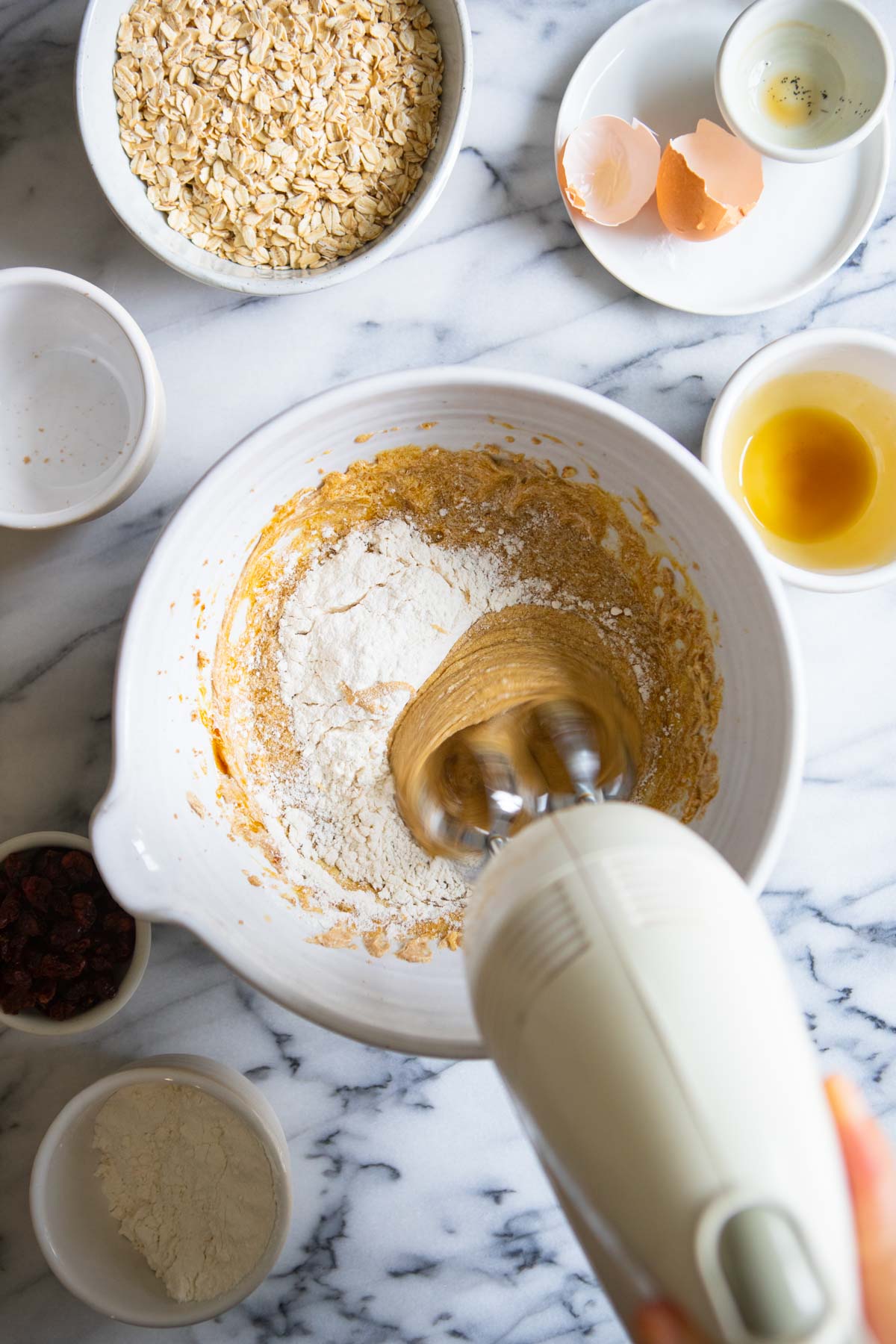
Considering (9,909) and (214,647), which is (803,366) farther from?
(9,909)

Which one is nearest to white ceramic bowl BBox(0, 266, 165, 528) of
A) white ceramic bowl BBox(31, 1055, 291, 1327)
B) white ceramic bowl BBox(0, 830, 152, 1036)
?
white ceramic bowl BBox(0, 830, 152, 1036)

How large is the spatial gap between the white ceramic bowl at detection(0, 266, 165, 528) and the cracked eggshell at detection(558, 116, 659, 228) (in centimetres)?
39

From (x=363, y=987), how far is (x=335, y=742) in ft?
0.63

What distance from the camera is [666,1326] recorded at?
0.40 m

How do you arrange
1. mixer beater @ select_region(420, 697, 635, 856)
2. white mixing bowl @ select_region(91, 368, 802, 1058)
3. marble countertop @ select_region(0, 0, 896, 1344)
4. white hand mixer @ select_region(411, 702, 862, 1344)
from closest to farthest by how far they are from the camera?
white hand mixer @ select_region(411, 702, 862, 1344), white mixing bowl @ select_region(91, 368, 802, 1058), mixer beater @ select_region(420, 697, 635, 856), marble countertop @ select_region(0, 0, 896, 1344)

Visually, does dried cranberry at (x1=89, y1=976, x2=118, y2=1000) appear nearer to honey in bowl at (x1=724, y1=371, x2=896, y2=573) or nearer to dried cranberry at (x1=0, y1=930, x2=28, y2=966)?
dried cranberry at (x1=0, y1=930, x2=28, y2=966)

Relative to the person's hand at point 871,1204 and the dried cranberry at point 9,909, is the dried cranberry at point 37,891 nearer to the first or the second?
the dried cranberry at point 9,909

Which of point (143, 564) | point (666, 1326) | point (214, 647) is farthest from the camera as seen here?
point (143, 564)

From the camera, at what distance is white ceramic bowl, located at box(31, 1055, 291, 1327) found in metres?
0.82

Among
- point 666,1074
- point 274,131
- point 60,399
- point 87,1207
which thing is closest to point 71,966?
point 87,1207

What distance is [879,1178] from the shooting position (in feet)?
1.53

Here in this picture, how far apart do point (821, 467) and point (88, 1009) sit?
78 cm

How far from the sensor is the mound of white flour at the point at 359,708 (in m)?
0.81

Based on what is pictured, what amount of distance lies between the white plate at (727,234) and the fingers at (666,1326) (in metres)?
0.75
